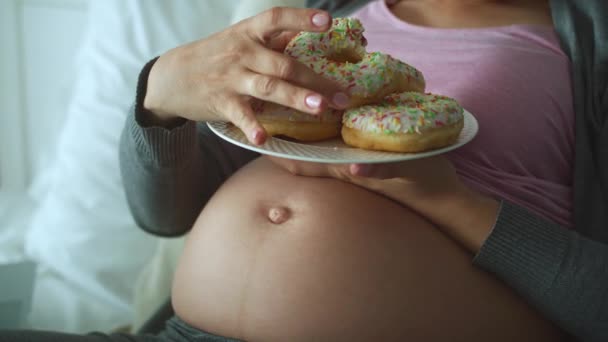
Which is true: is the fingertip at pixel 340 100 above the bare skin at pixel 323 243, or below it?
above

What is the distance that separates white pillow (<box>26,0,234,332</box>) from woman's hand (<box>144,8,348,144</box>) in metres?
0.68

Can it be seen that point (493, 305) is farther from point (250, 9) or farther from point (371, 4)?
point (250, 9)

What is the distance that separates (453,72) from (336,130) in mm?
312

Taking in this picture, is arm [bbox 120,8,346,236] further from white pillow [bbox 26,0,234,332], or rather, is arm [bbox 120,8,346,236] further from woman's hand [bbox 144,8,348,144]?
white pillow [bbox 26,0,234,332]

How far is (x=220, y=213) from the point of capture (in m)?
0.89

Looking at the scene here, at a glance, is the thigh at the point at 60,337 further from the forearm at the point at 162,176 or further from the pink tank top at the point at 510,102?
the pink tank top at the point at 510,102

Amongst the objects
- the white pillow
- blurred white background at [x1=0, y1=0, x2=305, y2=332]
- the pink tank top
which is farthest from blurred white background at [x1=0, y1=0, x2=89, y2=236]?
the pink tank top

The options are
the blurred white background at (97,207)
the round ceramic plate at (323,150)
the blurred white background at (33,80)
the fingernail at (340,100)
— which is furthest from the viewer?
the blurred white background at (33,80)

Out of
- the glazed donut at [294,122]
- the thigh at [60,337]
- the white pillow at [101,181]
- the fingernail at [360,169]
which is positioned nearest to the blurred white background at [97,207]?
the white pillow at [101,181]

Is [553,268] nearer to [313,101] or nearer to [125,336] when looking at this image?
[313,101]

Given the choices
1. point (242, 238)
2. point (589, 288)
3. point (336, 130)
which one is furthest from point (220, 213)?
point (589, 288)

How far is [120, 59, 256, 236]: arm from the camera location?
88cm

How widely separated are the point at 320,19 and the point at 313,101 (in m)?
0.11

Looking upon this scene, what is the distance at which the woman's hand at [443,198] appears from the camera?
790 millimetres
